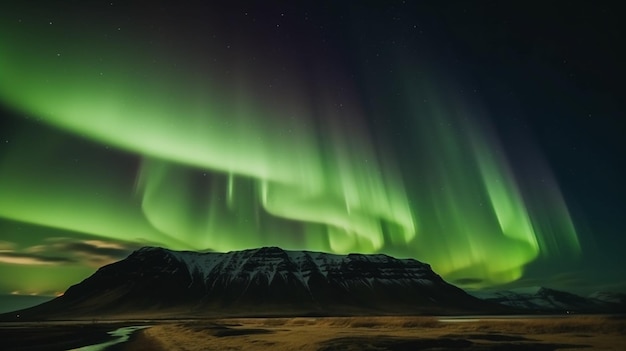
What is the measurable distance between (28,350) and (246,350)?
30484 mm

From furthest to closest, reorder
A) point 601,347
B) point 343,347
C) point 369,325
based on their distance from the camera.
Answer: point 369,325 < point 343,347 < point 601,347

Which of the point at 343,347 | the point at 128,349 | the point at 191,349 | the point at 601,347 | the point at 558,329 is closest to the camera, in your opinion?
the point at 601,347

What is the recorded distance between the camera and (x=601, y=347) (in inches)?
1622

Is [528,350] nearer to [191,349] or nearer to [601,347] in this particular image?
[601,347]

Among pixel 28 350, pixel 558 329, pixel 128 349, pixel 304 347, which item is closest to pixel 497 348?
pixel 304 347

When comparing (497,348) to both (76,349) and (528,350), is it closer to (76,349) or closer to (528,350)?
(528,350)

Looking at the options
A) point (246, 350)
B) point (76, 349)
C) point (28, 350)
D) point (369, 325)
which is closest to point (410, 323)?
point (369, 325)

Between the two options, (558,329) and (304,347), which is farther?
(558,329)

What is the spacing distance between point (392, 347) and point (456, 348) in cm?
625

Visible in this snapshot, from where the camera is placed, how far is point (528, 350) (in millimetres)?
41406

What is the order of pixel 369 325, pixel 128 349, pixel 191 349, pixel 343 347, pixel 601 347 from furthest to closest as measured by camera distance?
pixel 369 325, pixel 128 349, pixel 191 349, pixel 343 347, pixel 601 347

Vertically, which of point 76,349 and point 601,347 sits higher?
point 76,349

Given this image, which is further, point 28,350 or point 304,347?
point 28,350

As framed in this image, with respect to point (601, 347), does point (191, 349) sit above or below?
above
